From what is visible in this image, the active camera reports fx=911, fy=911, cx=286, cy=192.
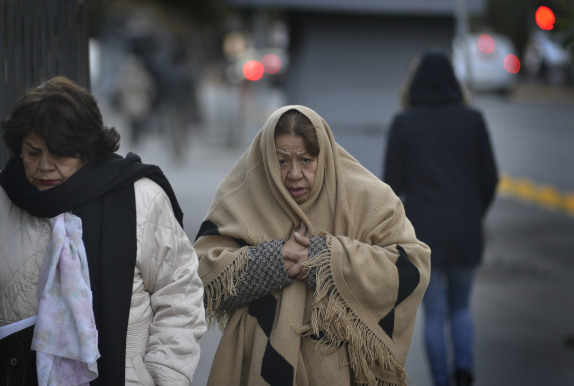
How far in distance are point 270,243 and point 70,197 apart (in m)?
0.78

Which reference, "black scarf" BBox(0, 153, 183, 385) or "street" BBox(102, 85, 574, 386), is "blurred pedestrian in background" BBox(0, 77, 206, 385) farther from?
"street" BBox(102, 85, 574, 386)

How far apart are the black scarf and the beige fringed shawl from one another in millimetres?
519

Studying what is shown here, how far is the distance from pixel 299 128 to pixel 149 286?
0.79 metres

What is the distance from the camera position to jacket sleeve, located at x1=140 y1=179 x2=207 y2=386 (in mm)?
2859

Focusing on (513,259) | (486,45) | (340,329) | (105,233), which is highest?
(105,233)

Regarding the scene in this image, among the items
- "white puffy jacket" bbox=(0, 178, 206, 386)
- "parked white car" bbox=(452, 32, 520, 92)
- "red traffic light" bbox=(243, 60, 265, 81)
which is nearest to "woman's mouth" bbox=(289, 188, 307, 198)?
"white puffy jacket" bbox=(0, 178, 206, 386)

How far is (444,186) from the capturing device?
16.7 feet

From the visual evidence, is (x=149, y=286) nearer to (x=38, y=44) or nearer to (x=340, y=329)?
(x=340, y=329)

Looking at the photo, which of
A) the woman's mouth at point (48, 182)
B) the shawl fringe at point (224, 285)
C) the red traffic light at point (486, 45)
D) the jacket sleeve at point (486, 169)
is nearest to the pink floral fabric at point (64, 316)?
the woman's mouth at point (48, 182)

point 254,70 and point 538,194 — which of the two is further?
point 254,70

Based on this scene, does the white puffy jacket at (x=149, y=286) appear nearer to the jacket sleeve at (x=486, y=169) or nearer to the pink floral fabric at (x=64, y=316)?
the pink floral fabric at (x=64, y=316)

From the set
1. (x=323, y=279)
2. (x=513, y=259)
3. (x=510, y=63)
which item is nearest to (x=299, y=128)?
(x=323, y=279)

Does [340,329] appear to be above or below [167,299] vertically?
below

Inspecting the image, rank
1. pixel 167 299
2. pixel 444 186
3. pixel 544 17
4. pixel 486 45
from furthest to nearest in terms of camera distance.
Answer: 1. pixel 486 45
2. pixel 544 17
3. pixel 444 186
4. pixel 167 299
